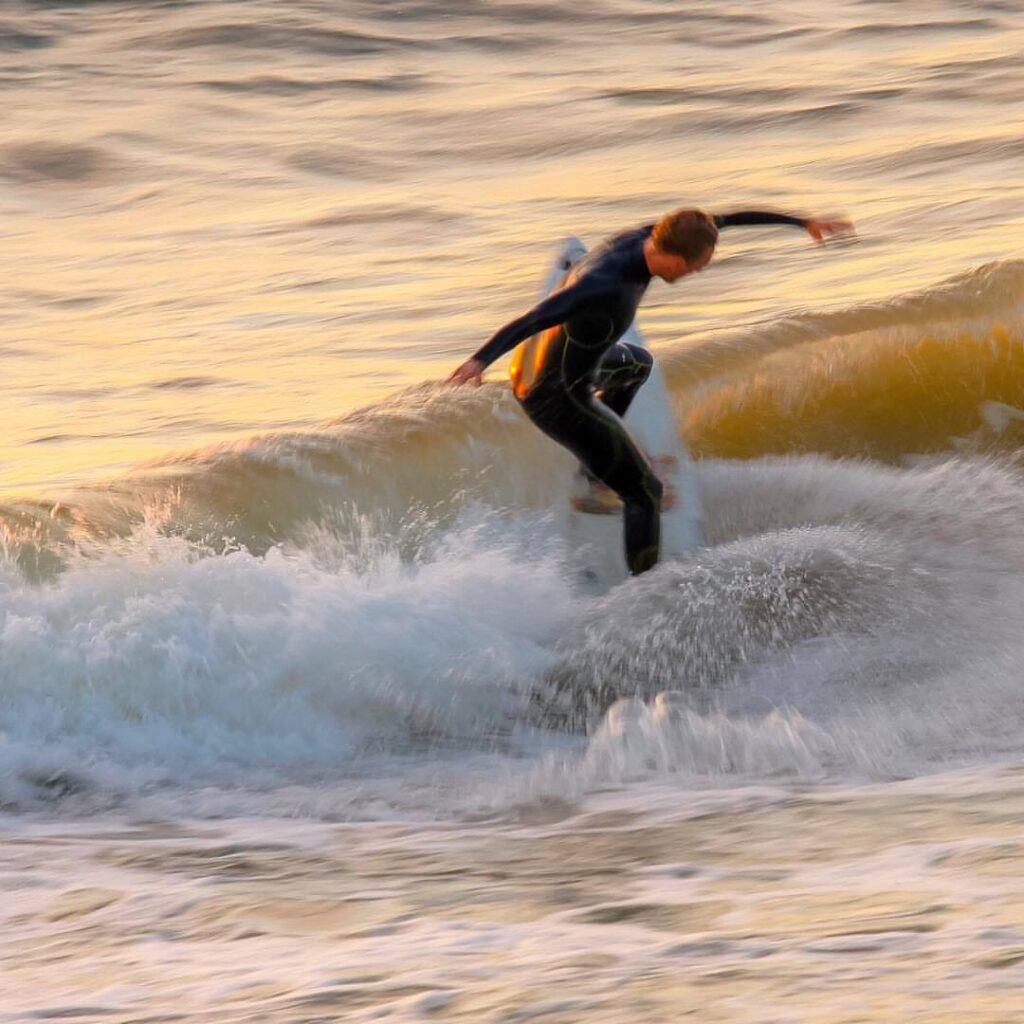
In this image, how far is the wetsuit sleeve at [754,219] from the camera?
657 cm

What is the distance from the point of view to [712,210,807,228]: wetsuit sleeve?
21.5 ft

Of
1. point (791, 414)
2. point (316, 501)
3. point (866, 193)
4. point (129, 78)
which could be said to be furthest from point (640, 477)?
point (129, 78)

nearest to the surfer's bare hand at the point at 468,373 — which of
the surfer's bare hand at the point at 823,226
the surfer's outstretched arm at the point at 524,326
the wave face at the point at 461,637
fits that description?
the surfer's outstretched arm at the point at 524,326

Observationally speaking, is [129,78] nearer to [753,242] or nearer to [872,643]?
[753,242]

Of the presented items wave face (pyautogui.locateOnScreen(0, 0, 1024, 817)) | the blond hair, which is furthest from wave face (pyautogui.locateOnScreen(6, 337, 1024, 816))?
the blond hair

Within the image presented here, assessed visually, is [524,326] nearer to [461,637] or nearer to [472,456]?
[461,637]

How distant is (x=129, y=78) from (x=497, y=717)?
541 inches

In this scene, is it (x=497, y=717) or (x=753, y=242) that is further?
(x=753, y=242)

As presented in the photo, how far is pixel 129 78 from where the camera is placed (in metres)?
18.4

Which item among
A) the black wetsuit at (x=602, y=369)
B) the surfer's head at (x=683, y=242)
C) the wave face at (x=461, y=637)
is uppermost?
the surfer's head at (x=683, y=242)

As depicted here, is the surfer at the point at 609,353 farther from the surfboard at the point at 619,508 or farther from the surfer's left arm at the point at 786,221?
the surfboard at the point at 619,508

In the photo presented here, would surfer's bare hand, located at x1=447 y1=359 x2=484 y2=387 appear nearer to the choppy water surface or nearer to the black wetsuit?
the black wetsuit

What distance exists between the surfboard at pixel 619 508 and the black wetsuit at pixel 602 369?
17 centimetres

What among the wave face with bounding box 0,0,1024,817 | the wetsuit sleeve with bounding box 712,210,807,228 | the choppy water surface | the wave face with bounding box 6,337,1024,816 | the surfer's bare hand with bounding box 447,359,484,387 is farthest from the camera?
the wetsuit sleeve with bounding box 712,210,807,228
